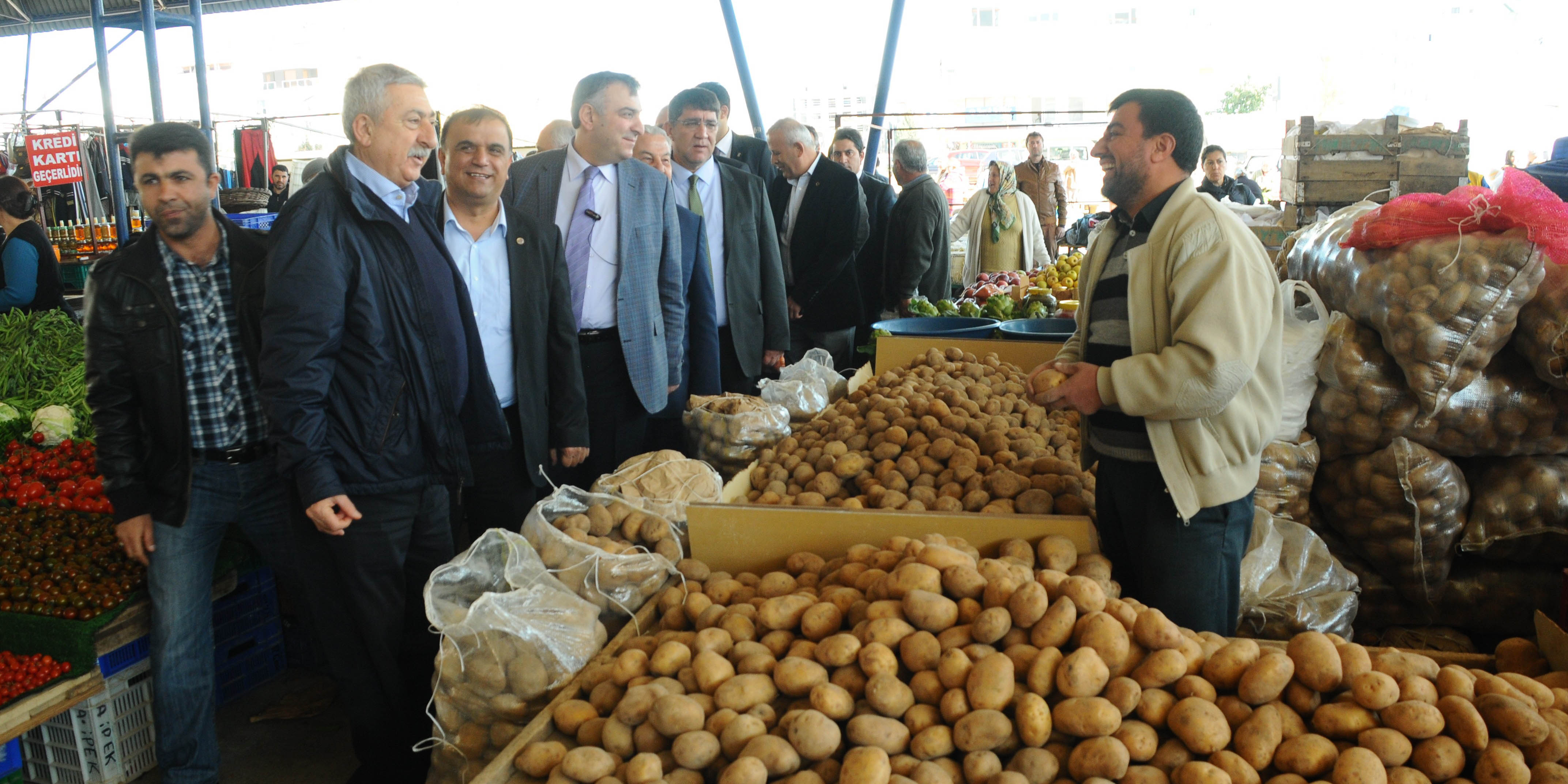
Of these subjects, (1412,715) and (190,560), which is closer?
(1412,715)

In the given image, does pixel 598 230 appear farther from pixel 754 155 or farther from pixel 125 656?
pixel 754 155

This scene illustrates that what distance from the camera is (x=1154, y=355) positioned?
1903 millimetres

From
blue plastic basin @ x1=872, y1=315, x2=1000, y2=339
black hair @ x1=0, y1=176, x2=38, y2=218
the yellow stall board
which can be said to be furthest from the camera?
black hair @ x1=0, y1=176, x2=38, y2=218

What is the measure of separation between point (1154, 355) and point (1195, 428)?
20 centimetres

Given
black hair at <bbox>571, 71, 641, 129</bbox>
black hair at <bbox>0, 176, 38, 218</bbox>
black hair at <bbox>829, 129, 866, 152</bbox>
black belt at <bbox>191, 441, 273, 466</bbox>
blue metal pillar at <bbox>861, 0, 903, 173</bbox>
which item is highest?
blue metal pillar at <bbox>861, 0, 903, 173</bbox>

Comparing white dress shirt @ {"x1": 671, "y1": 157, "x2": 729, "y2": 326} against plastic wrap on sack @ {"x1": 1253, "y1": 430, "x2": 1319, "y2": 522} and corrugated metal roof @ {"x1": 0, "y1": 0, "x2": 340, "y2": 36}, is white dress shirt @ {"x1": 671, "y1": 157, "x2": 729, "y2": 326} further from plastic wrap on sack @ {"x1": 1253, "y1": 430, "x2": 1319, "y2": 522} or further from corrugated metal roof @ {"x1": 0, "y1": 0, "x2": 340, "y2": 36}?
corrugated metal roof @ {"x1": 0, "y1": 0, "x2": 340, "y2": 36}

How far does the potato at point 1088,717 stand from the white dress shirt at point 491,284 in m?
1.74

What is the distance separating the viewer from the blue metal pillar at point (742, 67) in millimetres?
8875

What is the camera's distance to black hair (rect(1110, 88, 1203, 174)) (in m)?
1.97

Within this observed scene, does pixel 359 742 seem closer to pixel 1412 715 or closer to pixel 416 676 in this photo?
pixel 416 676

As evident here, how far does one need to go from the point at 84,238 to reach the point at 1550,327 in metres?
10.6

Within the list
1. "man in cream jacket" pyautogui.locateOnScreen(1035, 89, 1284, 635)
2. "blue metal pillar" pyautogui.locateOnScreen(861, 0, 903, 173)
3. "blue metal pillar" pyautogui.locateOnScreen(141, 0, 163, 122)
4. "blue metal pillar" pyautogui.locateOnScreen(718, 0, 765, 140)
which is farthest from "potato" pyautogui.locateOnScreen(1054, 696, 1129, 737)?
"blue metal pillar" pyautogui.locateOnScreen(141, 0, 163, 122)

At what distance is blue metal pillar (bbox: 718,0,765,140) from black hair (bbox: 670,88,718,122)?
512cm

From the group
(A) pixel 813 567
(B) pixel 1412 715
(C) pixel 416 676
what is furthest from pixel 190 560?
(B) pixel 1412 715
